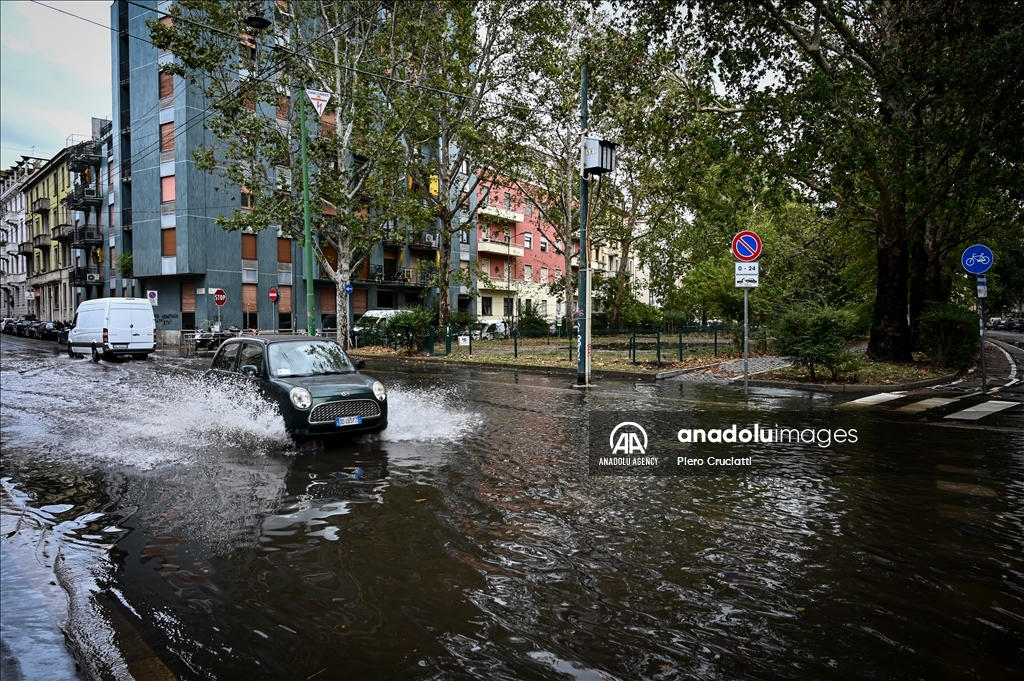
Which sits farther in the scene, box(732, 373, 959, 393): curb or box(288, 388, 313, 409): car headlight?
box(732, 373, 959, 393): curb

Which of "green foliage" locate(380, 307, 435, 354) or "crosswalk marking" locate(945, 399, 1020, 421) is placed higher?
"green foliage" locate(380, 307, 435, 354)

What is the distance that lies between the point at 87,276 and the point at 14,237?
32.7 meters

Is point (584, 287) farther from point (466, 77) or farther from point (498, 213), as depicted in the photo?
point (498, 213)

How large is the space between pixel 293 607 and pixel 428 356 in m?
23.3

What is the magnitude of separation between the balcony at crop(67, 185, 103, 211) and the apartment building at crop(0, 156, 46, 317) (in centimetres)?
1686

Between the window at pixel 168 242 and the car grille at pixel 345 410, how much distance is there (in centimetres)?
3528

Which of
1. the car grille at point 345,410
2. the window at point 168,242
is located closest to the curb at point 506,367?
the car grille at point 345,410

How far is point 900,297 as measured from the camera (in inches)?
768

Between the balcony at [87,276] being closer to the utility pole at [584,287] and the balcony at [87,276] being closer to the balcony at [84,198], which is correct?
the balcony at [84,198]

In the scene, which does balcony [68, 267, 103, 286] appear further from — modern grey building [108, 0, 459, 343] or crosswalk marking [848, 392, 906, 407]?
crosswalk marking [848, 392, 906, 407]

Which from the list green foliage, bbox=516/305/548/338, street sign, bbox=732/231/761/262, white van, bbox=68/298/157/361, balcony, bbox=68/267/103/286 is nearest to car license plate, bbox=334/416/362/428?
street sign, bbox=732/231/761/262

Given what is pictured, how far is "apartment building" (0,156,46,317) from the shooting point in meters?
64.8

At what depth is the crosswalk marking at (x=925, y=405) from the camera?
12062 mm

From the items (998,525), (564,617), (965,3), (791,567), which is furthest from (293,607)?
(965,3)
